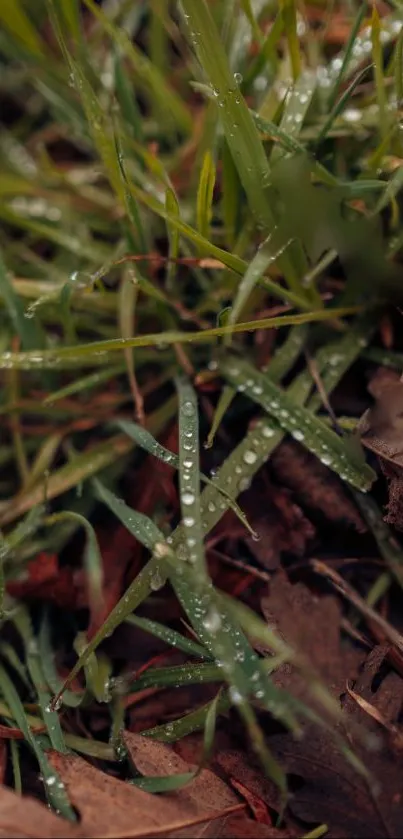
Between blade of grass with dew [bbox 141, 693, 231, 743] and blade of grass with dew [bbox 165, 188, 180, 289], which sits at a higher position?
blade of grass with dew [bbox 165, 188, 180, 289]

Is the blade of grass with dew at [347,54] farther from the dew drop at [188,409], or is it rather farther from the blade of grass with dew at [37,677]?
the blade of grass with dew at [37,677]

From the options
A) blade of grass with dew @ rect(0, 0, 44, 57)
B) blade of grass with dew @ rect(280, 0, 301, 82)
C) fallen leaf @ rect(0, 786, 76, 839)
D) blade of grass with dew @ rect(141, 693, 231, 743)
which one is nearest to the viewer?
fallen leaf @ rect(0, 786, 76, 839)

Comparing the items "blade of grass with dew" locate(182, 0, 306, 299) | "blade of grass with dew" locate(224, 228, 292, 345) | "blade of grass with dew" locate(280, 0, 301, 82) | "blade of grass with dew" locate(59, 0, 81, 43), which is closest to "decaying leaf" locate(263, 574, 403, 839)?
"blade of grass with dew" locate(224, 228, 292, 345)

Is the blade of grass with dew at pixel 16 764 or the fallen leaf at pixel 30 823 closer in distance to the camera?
the fallen leaf at pixel 30 823

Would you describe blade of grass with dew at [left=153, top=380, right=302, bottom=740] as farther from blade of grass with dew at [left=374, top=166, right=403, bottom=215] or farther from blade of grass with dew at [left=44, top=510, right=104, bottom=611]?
blade of grass with dew at [left=374, top=166, right=403, bottom=215]

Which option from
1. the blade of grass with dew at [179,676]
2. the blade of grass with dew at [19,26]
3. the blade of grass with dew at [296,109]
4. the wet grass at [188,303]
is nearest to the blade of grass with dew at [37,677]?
the wet grass at [188,303]

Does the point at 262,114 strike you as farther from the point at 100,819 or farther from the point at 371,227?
the point at 100,819
